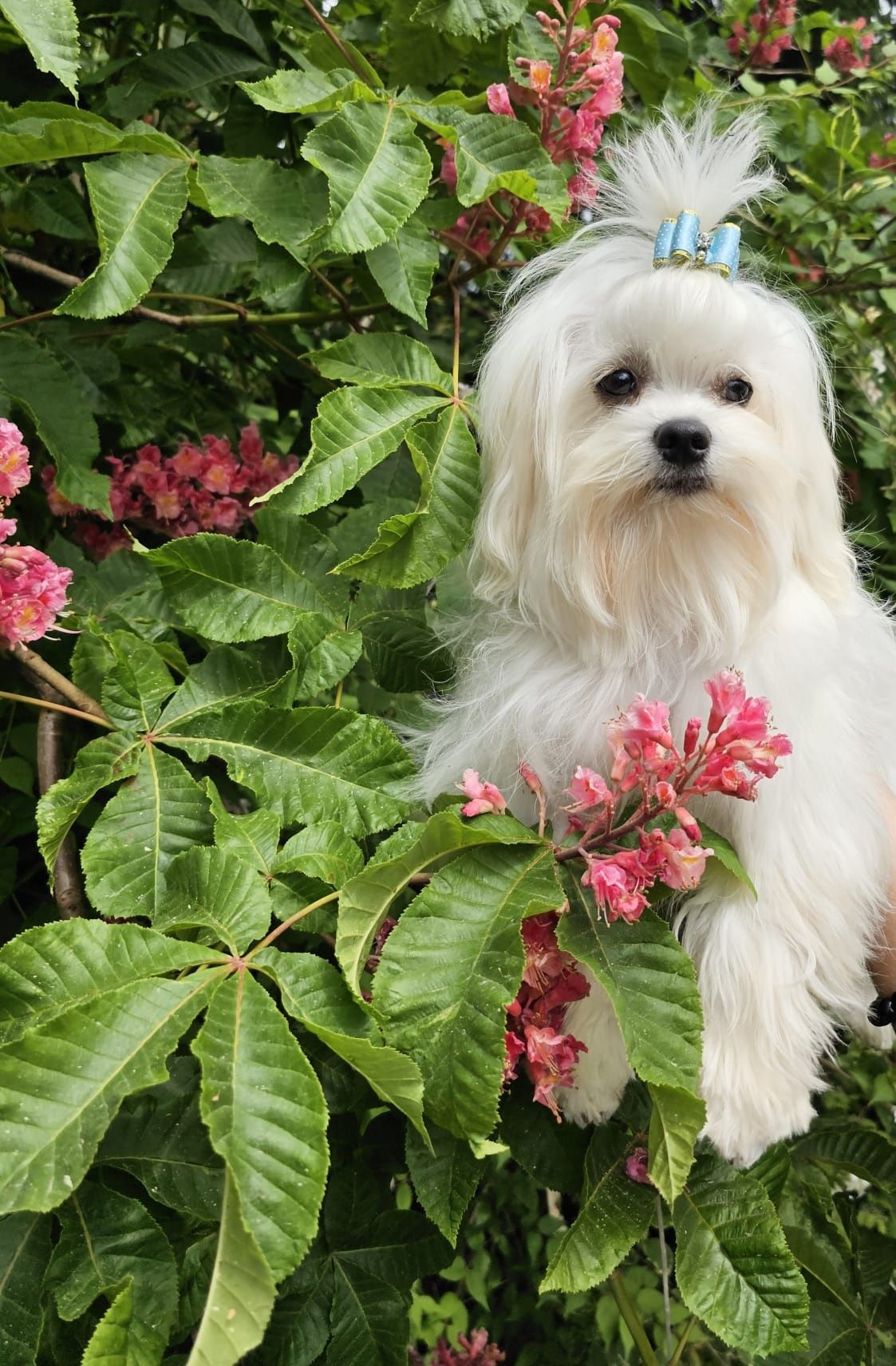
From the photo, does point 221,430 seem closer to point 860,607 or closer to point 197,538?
point 197,538

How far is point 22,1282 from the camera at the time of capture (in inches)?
37.6

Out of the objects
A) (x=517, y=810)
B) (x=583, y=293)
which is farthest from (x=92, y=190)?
(x=517, y=810)

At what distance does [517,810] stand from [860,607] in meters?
0.56

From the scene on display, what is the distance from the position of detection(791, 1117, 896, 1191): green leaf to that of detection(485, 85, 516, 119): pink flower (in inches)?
59.2

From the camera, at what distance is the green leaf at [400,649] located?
1433mm

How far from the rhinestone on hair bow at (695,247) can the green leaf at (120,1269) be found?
47.6 inches

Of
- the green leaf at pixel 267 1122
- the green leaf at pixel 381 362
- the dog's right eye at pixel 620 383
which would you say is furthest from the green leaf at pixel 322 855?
the dog's right eye at pixel 620 383

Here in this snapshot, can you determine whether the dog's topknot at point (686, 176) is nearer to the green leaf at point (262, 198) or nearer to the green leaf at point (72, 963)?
the green leaf at point (262, 198)

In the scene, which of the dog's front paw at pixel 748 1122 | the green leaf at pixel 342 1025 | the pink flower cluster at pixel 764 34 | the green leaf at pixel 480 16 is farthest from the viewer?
the pink flower cluster at pixel 764 34

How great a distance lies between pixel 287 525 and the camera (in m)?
1.35

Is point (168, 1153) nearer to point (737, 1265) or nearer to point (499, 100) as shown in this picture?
point (737, 1265)

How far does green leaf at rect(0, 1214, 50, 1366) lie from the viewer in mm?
912

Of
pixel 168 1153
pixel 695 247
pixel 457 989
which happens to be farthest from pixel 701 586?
pixel 168 1153

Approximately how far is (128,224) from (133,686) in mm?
517
